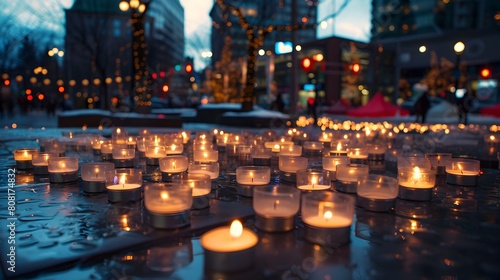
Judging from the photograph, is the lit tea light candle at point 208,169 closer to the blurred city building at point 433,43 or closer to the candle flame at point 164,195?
the candle flame at point 164,195

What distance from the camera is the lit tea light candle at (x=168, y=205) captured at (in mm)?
2871

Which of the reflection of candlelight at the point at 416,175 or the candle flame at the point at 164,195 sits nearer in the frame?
the candle flame at the point at 164,195

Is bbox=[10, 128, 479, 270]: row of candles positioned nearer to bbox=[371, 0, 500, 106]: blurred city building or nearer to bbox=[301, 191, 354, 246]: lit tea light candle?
bbox=[301, 191, 354, 246]: lit tea light candle

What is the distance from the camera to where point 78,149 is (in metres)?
7.25

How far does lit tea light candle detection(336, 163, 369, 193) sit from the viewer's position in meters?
3.98

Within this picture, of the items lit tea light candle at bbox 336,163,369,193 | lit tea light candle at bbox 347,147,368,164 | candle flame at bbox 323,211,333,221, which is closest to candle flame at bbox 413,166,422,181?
lit tea light candle at bbox 336,163,369,193

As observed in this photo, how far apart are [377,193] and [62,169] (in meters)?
3.35

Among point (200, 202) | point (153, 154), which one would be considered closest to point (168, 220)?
point (200, 202)

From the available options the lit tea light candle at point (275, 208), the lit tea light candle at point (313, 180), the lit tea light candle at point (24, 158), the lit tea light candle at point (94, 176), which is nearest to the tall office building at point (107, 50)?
the lit tea light candle at point (24, 158)

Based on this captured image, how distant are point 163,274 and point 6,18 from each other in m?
34.4

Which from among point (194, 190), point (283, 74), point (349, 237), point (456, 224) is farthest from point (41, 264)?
point (283, 74)

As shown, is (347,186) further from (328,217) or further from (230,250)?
(230,250)

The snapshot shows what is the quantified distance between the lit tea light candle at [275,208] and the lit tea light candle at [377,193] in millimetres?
904

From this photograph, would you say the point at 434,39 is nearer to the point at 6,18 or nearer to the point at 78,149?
the point at 6,18
